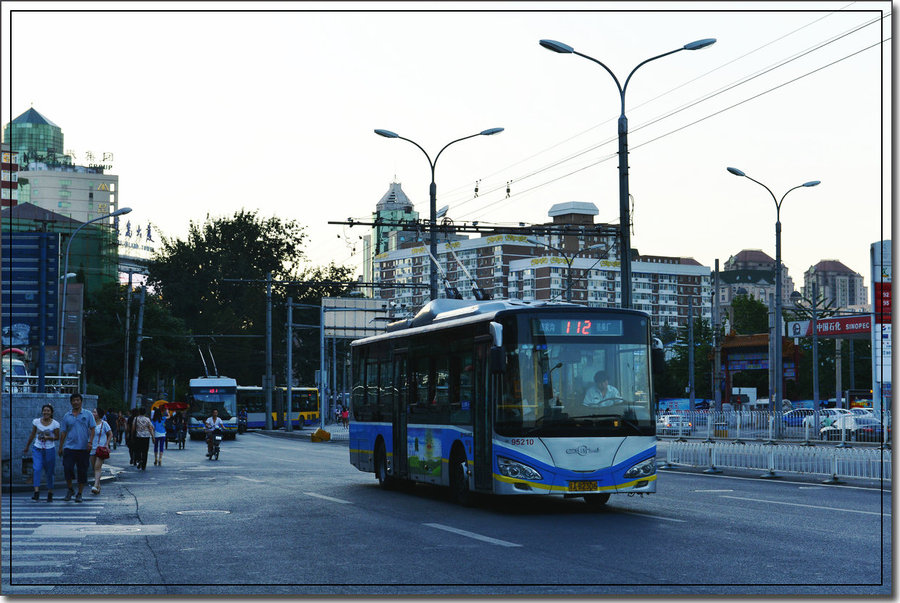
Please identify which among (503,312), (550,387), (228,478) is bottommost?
(228,478)

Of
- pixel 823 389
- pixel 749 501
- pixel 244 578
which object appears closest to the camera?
pixel 244 578

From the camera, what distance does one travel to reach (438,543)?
1266cm

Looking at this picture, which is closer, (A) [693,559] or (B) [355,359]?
(A) [693,559]

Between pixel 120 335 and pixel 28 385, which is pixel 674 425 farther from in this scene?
pixel 120 335

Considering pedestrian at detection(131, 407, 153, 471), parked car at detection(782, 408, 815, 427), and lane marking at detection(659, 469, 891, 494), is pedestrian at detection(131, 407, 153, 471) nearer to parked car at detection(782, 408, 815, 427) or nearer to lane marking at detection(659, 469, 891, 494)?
lane marking at detection(659, 469, 891, 494)

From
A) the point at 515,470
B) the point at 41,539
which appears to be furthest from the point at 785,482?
the point at 41,539

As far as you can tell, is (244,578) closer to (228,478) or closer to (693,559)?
(693,559)

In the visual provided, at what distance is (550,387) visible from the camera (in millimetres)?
16359

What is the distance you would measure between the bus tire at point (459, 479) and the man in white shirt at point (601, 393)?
2401 mm

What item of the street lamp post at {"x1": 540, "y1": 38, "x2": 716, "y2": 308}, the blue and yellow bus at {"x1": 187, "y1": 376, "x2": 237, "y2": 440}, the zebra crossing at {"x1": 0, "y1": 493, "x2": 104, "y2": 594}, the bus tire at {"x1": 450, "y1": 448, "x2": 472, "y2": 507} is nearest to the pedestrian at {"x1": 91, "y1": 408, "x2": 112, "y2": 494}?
the zebra crossing at {"x1": 0, "y1": 493, "x2": 104, "y2": 594}

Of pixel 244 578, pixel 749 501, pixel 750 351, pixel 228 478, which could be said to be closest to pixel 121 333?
pixel 750 351

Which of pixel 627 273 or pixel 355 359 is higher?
pixel 627 273

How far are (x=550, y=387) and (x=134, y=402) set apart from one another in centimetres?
5445

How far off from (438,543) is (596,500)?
656 centimetres
